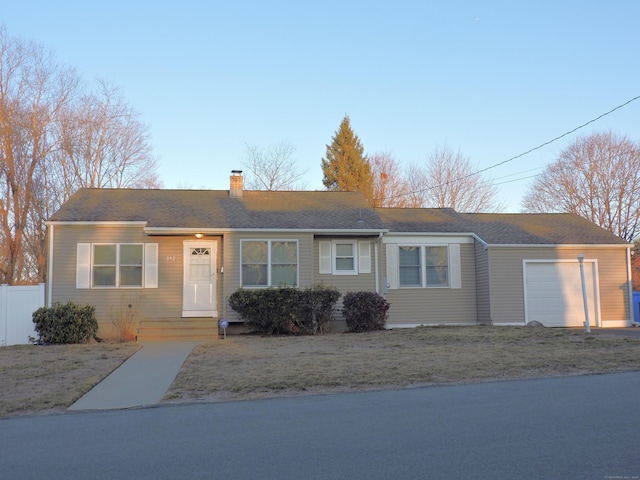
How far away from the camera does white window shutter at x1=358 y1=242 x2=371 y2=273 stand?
18062 millimetres

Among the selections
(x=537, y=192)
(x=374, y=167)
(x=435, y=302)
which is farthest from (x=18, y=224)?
(x=537, y=192)

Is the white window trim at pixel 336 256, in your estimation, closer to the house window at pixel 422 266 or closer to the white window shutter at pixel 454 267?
the house window at pixel 422 266

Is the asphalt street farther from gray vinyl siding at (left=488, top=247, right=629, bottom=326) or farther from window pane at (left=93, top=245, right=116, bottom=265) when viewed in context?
gray vinyl siding at (left=488, top=247, right=629, bottom=326)

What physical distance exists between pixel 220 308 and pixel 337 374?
8063 mm

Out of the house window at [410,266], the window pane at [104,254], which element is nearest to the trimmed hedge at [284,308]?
the house window at [410,266]

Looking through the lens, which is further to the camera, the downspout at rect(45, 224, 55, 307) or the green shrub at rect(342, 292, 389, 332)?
the green shrub at rect(342, 292, 389, 332)

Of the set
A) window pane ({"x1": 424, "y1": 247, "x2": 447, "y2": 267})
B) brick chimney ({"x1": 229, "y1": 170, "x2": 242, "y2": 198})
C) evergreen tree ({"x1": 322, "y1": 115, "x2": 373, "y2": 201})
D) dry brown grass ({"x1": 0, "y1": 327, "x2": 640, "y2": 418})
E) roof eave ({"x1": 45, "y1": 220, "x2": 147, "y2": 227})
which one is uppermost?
evergreen tree ({"x1": 322, "y1": 115, "x2": 373, "y2": 201})

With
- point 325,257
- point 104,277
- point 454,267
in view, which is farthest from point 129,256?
point 454,267

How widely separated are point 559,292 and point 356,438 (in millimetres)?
15059

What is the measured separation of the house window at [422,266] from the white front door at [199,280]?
5709 mm

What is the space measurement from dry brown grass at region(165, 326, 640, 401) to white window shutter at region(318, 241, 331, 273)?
311 cm

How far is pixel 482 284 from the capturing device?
61.7 ft

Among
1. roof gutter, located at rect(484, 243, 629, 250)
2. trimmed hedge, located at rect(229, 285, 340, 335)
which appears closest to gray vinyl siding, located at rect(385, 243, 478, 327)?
roof gutter, located at rect(484, 243, 629, 250)

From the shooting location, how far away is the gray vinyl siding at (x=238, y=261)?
17.0 metres
